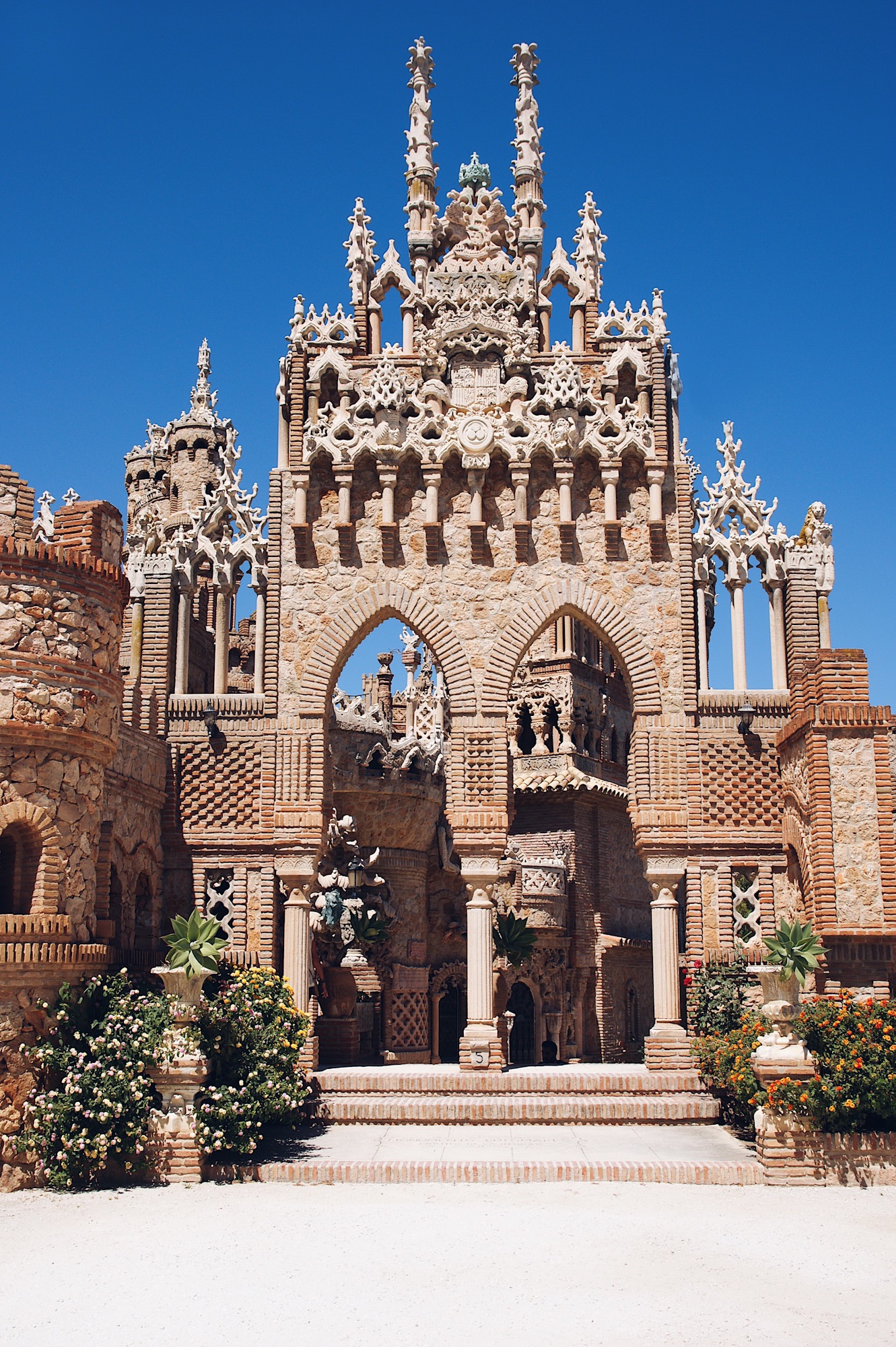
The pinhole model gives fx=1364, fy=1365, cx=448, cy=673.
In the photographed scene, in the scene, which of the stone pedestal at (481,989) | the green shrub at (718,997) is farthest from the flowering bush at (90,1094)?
the green shrub at (718,997)

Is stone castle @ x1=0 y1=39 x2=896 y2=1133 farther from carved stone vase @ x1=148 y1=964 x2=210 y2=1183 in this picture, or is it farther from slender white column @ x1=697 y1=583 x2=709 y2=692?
carved stone vase @ x1=148 y1=964 x2=210 y2=1183

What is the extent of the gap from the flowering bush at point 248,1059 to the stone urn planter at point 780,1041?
458 cm

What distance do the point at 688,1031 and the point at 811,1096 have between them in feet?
16.4

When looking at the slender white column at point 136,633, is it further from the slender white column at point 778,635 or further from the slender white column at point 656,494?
the slender white column at point 778,635

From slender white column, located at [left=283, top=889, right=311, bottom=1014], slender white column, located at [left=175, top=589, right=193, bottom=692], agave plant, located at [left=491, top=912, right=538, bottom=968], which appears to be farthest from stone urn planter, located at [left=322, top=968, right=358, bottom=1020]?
slender white column, located at [left=175, top=589, right=193, bottom=692]

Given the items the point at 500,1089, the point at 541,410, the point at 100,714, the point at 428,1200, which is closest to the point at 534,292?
the point at 541,410

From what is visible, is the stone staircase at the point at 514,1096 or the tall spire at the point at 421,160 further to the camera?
the tall spire at the point at 421,160

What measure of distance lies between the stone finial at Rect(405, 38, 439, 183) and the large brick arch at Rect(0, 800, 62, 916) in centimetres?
1213

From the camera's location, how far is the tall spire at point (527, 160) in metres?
20.2

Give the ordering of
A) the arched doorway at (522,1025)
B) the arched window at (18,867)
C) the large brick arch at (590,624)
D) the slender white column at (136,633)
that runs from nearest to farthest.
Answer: the arched window at (18,867) < the large brick arch at (590,624) < the slender white column at (136,633) < the arched doorway at (522,1025)

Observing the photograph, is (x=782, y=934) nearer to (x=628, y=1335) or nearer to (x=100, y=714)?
(x=628, y=1335)

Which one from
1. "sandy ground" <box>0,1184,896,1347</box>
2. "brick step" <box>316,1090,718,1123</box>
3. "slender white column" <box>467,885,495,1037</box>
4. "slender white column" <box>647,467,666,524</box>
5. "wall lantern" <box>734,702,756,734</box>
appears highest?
"slender white column" <box>647,467,666,524</box>

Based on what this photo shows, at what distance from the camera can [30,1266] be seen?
930 cm

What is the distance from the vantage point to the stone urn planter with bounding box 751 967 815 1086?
Result: 41.4 ft
